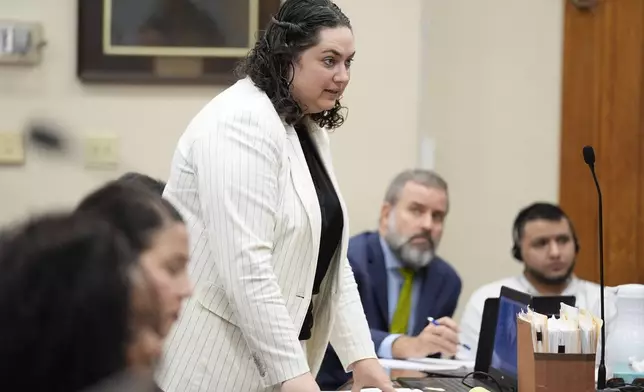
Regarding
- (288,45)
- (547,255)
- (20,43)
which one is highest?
(20,43)

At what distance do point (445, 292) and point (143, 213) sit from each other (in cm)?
230

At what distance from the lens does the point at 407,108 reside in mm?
3510

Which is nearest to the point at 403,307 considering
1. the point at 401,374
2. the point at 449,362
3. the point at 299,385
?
the point at 449,362

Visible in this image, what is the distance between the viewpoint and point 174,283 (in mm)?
1078

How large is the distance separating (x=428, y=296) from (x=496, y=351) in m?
0.99

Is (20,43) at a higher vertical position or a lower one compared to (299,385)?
higher

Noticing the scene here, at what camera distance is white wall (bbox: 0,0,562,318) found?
11.3 ft

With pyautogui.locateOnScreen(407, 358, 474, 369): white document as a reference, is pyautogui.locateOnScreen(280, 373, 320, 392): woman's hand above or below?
above

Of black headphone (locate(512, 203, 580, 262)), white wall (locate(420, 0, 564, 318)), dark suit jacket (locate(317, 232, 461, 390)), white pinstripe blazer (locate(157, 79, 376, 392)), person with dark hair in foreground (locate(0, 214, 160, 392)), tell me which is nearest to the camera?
person with dark hair in foreground (locate(0, 214, 160, 392))

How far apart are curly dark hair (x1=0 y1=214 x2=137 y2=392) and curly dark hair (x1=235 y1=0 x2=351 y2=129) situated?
1108mm

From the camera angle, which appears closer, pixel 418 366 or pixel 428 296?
pixel 418 366

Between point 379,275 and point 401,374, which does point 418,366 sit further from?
point 379,275

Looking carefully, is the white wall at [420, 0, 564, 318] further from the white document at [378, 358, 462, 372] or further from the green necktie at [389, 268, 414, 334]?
the white document at [378, 358, 462, 372]

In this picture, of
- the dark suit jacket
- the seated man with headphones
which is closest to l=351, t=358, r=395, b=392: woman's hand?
the dark suit jacket
